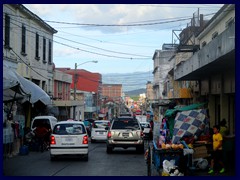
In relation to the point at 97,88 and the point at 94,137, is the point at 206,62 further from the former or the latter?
the point at 97,88

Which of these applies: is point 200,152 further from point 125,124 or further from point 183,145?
point 125,124

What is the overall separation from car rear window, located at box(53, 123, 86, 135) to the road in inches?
46.2

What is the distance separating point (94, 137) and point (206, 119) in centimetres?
1357

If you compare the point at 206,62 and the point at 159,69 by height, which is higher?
the point at 159,69

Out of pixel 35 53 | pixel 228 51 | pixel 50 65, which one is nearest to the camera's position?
pixel 228 51

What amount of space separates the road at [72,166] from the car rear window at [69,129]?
3.85ft

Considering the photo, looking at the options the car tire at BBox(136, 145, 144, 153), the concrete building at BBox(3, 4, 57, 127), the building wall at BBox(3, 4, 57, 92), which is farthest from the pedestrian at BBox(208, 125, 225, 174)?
the building wall at BBox(3, 4, 57, 92)

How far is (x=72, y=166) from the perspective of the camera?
54.9 feet

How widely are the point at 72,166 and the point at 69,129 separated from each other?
2.58 m

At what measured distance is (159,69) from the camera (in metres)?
87.9

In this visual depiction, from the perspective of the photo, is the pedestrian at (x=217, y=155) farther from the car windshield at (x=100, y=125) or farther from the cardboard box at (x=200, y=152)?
the car windshield at (x=100, y=125)

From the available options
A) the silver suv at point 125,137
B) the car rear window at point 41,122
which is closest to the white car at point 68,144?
the silver suv at point 125,137

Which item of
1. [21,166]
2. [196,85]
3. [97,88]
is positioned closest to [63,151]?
[21,166]

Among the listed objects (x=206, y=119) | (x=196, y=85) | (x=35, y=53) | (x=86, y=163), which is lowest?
(x=86, y=163)
